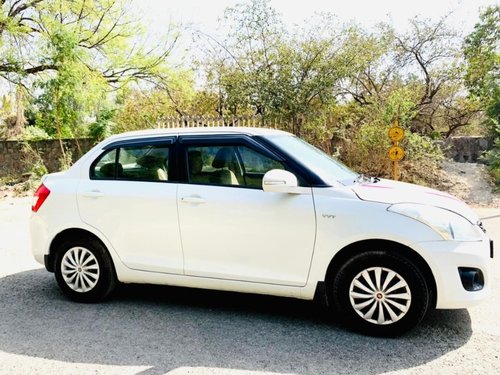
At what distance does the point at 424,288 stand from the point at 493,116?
11069mm

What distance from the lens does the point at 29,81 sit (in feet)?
46.0

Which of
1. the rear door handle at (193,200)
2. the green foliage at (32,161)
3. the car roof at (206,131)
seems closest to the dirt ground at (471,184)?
the car roof at (206,131)

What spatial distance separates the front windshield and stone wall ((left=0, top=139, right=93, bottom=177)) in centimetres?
1271

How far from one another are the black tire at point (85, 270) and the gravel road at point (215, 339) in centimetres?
13

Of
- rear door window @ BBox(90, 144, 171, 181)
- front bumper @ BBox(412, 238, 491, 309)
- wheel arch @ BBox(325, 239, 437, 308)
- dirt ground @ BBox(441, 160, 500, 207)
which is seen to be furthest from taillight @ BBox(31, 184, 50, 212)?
dirt ground @ BBox(441, 160, 500, 207)

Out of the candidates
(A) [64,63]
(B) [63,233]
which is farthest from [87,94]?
(B) [63,233]

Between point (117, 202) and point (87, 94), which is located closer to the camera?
point (117, 202)

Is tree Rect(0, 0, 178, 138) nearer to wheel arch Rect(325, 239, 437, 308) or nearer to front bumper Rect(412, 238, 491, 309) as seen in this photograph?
wheel arch Rect(325, 239, 437, 308)

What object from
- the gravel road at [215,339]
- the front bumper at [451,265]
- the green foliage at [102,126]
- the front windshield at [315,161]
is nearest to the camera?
the gravel road at [215,339]

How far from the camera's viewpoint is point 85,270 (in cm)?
430

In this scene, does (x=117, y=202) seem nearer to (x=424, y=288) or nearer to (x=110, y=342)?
(x=110, y=342)

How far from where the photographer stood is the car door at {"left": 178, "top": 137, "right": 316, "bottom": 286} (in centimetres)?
360

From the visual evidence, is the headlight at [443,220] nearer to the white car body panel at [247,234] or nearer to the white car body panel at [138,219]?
the white car body panel at [247,234]

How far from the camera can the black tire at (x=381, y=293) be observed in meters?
3.35
